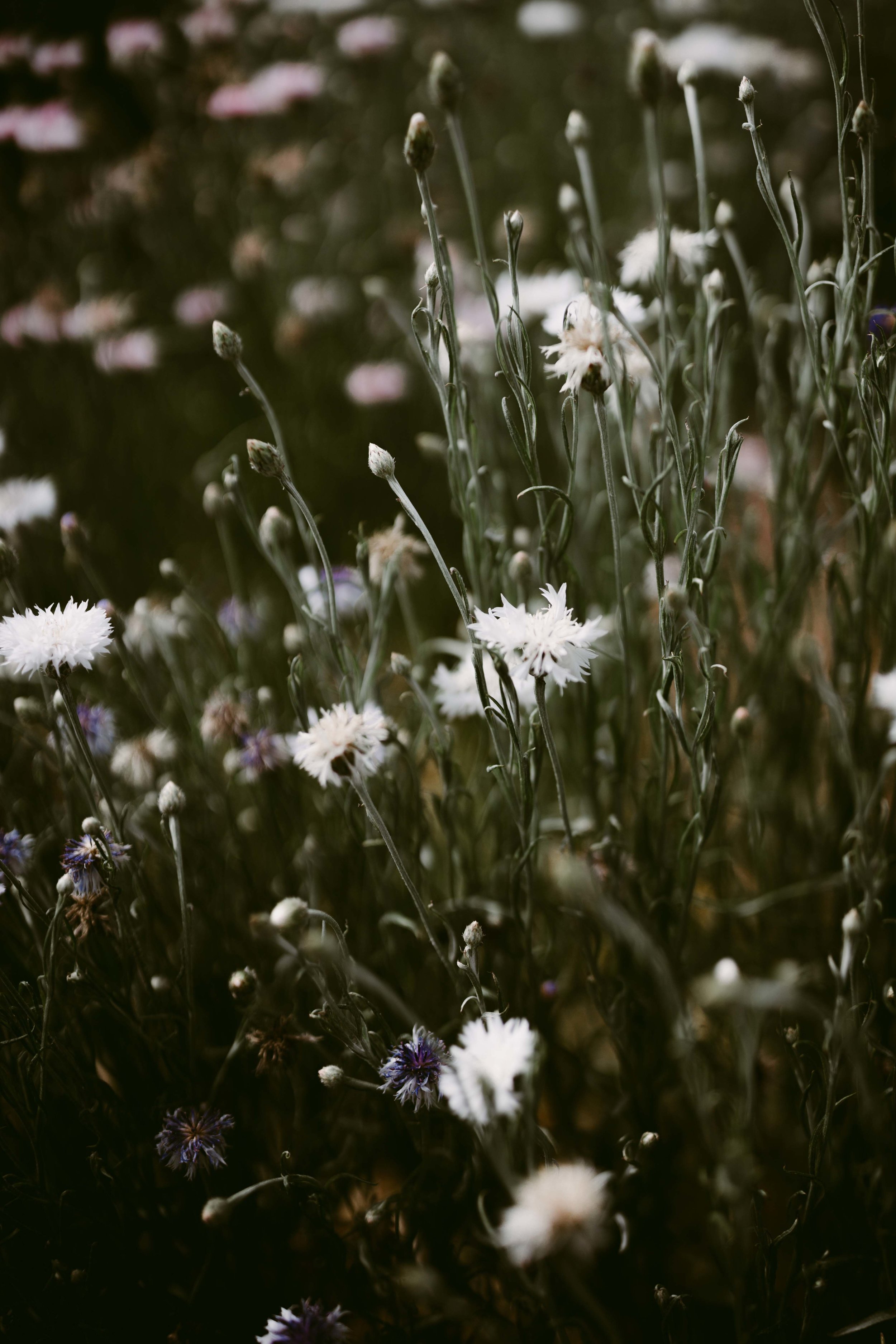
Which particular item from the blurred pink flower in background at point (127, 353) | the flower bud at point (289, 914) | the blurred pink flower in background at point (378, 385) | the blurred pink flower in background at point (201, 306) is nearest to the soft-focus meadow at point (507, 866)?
the flower bud at point (289, 914)

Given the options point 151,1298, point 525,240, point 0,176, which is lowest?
point 151,1298

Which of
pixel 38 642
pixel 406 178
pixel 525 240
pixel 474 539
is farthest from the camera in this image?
pixel 406 178

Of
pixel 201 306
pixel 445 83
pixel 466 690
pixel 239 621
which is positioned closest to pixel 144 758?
pixel 239 621

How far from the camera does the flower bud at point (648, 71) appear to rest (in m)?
0.54

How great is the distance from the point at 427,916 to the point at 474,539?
236mm

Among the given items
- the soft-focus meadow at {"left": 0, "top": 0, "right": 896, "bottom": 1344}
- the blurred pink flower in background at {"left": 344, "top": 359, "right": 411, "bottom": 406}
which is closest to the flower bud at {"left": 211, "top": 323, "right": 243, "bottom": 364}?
the soft-focus meadow at {"left": 0, "top": 0, "right": 896, "bottom": 1344}

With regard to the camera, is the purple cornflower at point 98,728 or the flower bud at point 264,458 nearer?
the flower bud at point 264,458

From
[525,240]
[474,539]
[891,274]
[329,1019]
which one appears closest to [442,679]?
[474,539]

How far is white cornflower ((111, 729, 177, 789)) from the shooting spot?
0.68 metres

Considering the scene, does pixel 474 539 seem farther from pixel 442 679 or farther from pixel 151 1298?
pixel 151 1298

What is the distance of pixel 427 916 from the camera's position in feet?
1.75

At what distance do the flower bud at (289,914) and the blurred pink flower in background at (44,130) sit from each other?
1322mm

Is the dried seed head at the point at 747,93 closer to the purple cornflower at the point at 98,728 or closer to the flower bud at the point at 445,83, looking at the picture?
the flower bud at the point at 445,83

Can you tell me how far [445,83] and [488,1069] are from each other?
0.51 m
